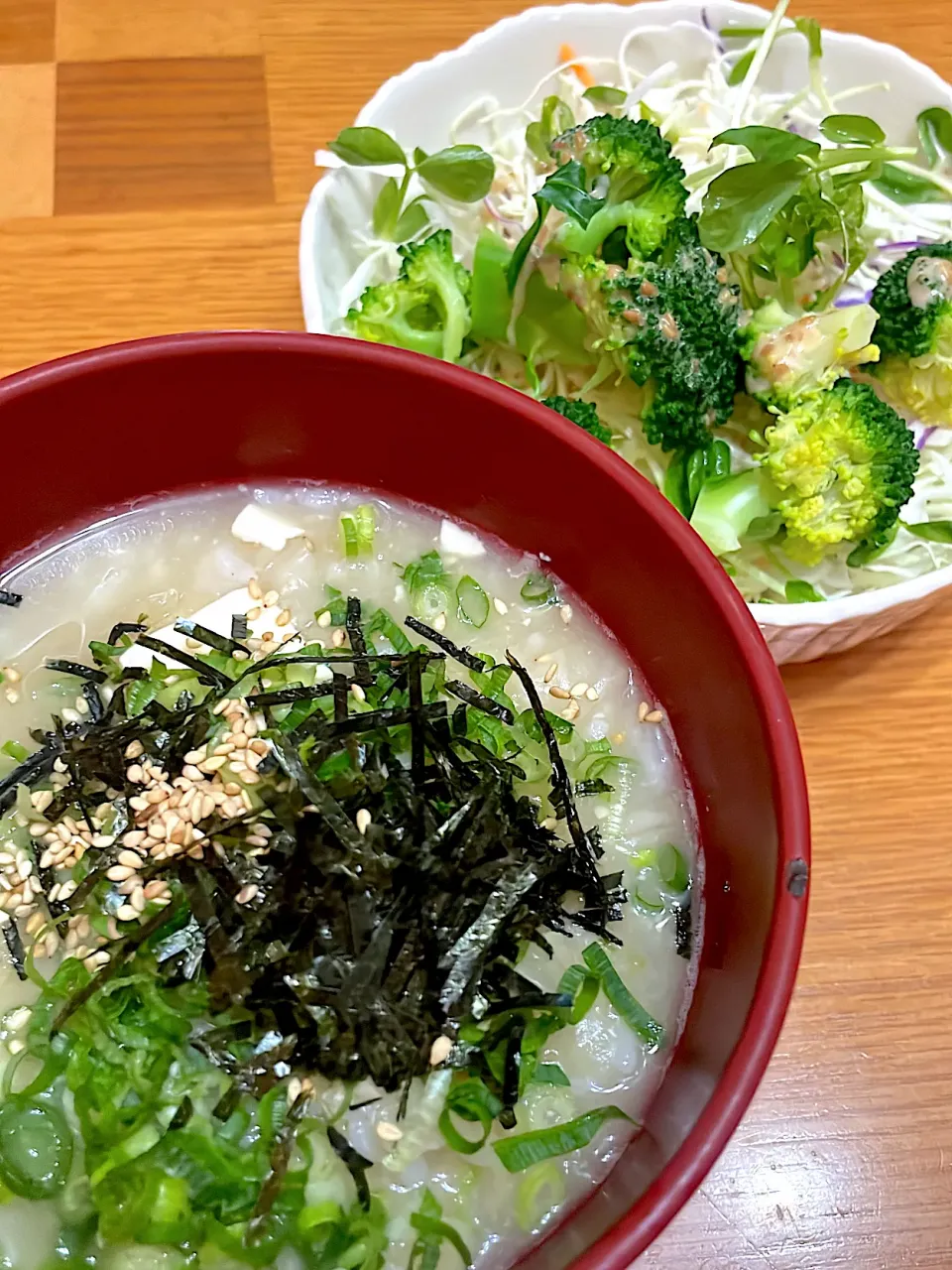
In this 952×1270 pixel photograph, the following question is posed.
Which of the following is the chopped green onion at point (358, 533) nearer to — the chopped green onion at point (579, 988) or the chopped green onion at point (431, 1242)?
the chopped green onion at point (579, 988)

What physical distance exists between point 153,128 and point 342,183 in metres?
0.41

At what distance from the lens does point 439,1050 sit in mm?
909

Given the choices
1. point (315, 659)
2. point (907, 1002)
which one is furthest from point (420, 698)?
point (907, 1002)

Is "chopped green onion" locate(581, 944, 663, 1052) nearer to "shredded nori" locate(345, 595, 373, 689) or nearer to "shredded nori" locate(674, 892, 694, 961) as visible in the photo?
Answer: "shredded nori" locate(674, 892, 694, 961)

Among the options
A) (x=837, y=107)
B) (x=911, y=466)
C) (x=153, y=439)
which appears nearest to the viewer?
(x=153, y=439)

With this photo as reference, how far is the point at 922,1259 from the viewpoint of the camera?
1118 mm

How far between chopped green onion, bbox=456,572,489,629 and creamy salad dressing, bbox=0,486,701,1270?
0.01 metres

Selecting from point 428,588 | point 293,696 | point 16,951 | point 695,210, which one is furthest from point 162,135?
point 16,951

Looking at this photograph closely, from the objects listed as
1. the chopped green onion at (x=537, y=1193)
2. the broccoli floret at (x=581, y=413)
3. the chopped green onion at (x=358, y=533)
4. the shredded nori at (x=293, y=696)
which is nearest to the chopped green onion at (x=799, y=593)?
the broccoli floret at (x=581, y=413)

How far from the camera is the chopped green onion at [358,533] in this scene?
3.98ft

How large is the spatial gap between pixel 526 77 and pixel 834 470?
2.64 ft

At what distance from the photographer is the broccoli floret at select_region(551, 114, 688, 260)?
1.43 metres

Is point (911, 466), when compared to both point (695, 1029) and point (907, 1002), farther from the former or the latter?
point (695, 1029)

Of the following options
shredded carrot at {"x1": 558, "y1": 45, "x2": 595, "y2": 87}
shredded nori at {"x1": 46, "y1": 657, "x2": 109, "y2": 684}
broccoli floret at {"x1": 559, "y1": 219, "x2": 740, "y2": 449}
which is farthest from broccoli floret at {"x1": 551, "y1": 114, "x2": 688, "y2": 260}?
shredded nori at {"x1": 46, "y1": 657, "x2": 109, "y2": 684}
